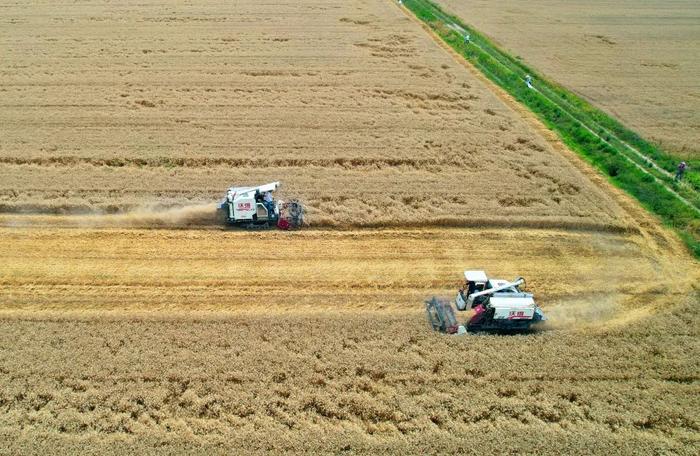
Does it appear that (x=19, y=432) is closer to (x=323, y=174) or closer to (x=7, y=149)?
(x=323, y=174)

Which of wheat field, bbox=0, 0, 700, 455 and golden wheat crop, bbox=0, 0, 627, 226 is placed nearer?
wheat field, bbox=0, 0, 700, 455

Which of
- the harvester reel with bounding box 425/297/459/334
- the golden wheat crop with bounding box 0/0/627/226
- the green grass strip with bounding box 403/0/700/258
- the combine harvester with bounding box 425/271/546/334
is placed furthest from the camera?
the green grass strip with bounding box 403/0/700/258

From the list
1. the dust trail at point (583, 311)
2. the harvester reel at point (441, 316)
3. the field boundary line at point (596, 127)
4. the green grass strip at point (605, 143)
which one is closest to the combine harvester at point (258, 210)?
the harvester reel at point (441, 316)

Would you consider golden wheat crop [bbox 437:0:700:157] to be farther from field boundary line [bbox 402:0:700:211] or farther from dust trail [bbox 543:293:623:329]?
dust trail [bbox 543:293:623:329]

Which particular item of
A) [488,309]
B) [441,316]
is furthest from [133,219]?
[488,309]

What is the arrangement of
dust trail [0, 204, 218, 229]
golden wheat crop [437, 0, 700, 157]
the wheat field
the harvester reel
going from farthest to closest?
golden wheat crop [437, 0, 700, 157]
dust trail [0, 204, 218, 229]
the harvester reel
the wheat field

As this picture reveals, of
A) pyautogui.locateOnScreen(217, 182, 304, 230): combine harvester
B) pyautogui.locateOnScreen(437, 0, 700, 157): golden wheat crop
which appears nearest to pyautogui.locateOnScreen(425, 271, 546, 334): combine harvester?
pyautogui.locateOnScreen(217, 182, 304, 230): combine harvester

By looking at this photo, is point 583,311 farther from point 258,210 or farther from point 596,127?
point 596,127
